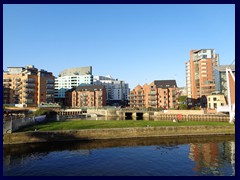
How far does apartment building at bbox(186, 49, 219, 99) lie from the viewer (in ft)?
500

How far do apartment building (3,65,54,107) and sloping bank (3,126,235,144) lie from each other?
95369 mm

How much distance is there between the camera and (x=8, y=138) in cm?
5312

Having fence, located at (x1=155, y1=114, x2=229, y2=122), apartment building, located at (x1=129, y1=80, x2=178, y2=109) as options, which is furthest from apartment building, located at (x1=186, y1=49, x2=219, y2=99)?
fence, located at (x1=155, y1=114, x2=229, y2=122)

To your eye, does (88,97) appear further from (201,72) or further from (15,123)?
(15,123)

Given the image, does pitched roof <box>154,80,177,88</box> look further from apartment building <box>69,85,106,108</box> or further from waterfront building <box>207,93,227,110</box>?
apartment building <box>69,85,106,108</box>

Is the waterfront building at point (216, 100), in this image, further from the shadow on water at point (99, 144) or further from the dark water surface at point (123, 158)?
the dark water surface at point (123, 158)

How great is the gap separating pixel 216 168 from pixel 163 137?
27.8m

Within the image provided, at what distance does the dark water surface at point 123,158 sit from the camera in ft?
117

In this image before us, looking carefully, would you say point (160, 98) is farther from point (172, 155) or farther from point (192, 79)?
point (172, 155)

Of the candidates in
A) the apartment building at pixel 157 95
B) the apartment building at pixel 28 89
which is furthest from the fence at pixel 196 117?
the apartment building at pixel 28 89

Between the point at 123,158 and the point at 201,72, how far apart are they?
129992mm

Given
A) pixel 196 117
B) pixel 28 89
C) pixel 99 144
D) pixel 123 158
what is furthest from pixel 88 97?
pixel 123 158

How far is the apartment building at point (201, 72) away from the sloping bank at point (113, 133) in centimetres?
8658
